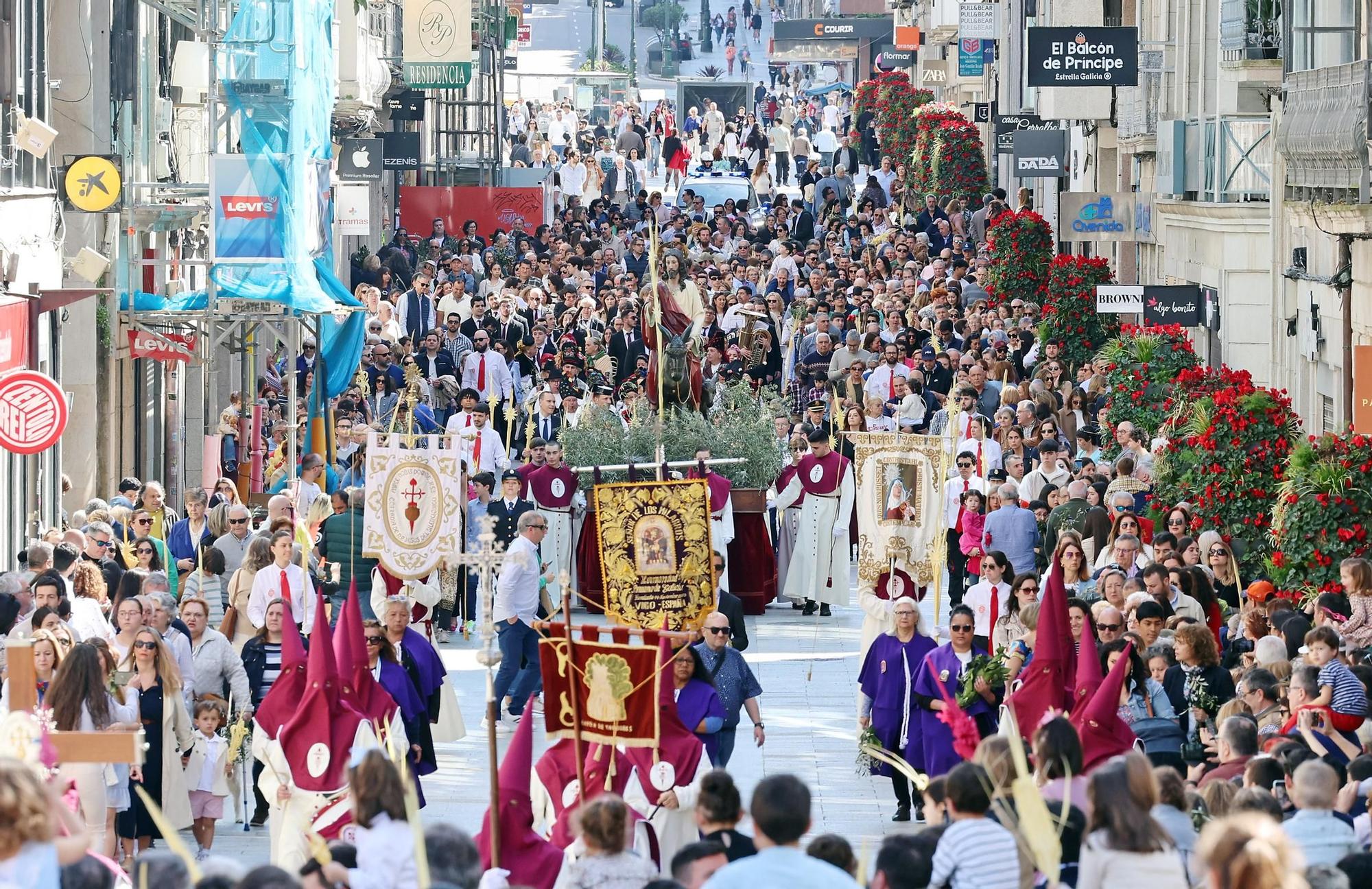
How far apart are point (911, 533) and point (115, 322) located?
10.9 meters

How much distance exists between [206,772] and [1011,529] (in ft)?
22.9

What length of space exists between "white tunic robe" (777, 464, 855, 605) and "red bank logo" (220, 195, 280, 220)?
6591mm

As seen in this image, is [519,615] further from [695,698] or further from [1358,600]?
[1358,600]

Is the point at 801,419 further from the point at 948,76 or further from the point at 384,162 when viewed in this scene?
the point at 948,76

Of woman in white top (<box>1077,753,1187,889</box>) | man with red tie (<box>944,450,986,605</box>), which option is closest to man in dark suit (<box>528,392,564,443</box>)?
man with red tie (<box>944,450,986,605</box>)

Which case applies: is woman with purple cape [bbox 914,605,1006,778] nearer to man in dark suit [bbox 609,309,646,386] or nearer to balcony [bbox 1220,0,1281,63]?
balcony [bbox 1220,0,1281,63]

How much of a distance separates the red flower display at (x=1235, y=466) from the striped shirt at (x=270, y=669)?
6450mm

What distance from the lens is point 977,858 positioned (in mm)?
8883

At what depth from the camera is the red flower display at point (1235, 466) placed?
1733 centimetres

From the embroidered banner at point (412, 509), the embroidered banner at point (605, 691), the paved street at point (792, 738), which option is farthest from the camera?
the embroidered banner at point (412, 509)

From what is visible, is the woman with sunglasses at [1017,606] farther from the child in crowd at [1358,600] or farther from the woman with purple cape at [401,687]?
the woman with purple cape at [401,687]

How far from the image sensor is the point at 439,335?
92.6 ft

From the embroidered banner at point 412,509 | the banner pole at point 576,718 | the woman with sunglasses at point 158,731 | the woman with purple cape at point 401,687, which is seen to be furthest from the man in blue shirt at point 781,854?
the embroidered banner at point 412,509

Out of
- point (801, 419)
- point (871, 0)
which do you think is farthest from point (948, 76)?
point (801, 419)
